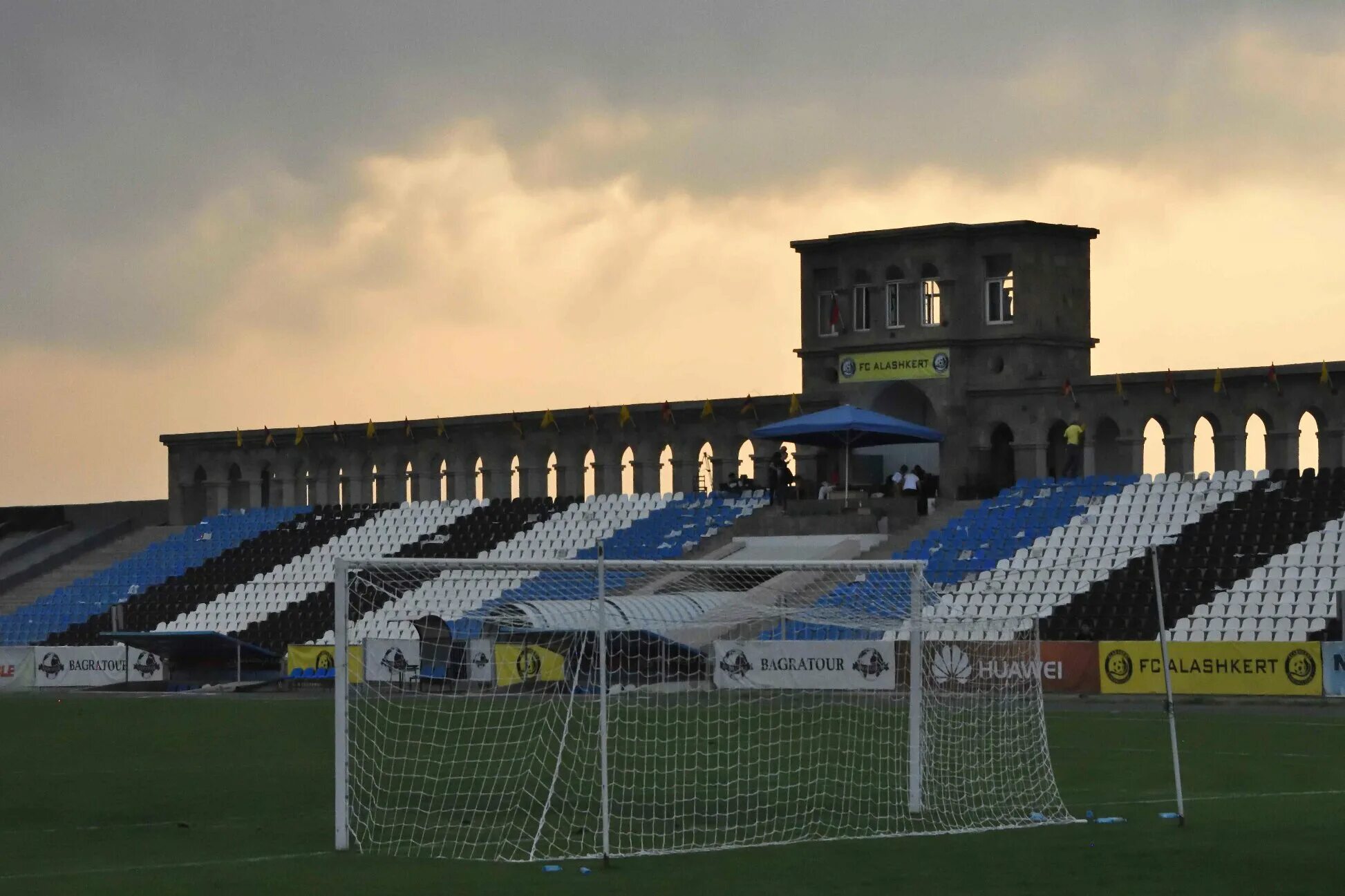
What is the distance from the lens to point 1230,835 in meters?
18.3

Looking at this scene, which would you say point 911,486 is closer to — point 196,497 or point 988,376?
point 988,376

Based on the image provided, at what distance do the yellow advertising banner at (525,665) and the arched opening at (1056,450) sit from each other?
A: 2588 cm

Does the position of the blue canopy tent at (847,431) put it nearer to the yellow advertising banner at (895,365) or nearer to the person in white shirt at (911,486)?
the person in white shirt at (911,486)

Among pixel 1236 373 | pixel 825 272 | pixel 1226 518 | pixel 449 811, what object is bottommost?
pixel 449 811

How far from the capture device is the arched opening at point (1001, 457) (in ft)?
179

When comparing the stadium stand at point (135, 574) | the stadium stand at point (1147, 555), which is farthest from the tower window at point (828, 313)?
the stadium stand at point (135, 574)

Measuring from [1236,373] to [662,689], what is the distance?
77.6 feet

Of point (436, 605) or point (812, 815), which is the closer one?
point (812, 815)

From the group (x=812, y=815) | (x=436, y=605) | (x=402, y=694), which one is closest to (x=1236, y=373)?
(x=436, y=605)

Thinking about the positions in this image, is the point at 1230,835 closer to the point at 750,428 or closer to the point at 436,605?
the point at 436,605

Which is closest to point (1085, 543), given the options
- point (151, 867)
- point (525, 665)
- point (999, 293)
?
point (999, 293)

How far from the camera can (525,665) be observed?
1180 inches

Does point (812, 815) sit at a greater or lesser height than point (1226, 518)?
lesser

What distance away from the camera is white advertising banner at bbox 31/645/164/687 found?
51156 mm
